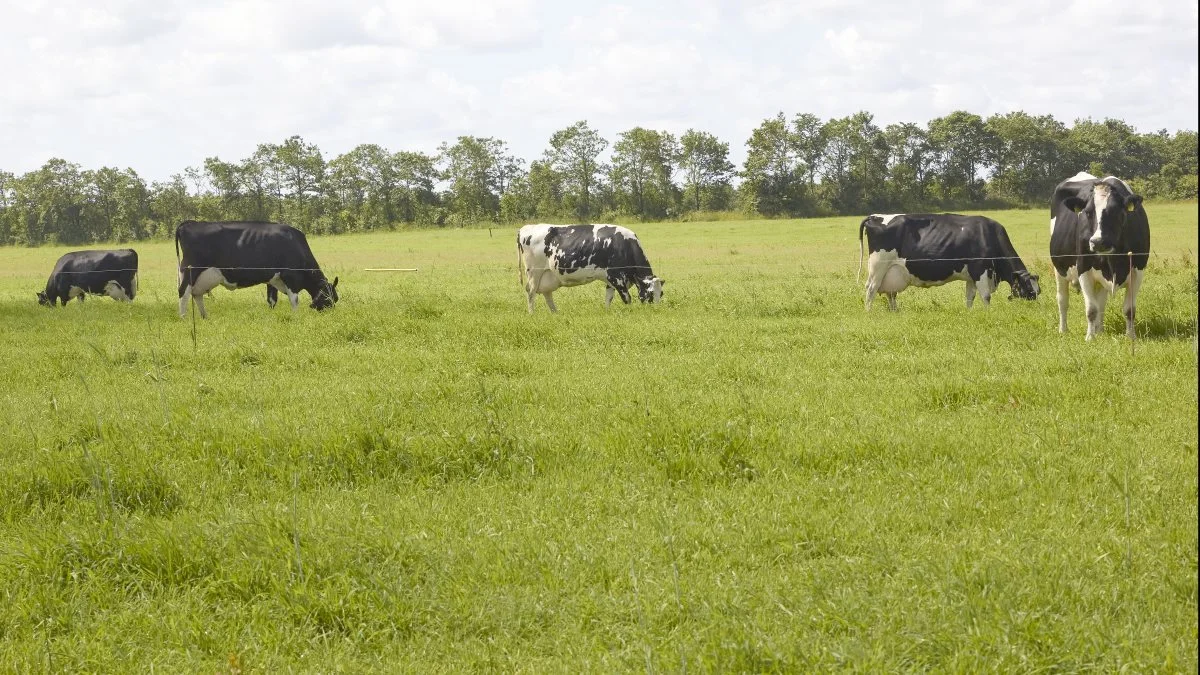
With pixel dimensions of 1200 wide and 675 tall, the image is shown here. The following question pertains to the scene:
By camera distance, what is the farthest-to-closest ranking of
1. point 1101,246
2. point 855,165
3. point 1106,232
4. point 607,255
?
point 855,165 → point 607,255 → point 1106,232 → point 1101,246

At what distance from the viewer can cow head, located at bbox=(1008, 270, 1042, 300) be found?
16016mm

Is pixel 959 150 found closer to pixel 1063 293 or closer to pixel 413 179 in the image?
pixel 413 179

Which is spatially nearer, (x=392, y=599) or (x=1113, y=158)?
(x=392, y=599)

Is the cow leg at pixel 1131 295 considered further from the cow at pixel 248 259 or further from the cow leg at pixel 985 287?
the cow at pixel 248 259

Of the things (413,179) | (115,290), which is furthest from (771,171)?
(115,290)

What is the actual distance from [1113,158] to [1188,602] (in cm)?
6969

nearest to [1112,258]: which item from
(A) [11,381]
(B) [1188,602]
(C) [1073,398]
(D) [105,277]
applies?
(C) [1073,398]

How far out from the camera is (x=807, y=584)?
4414mm

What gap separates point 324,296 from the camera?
60.0 feet

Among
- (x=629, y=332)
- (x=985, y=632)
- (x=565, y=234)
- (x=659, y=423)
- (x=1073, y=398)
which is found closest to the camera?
(x=985, y=632)

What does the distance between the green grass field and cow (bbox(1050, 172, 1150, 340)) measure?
771mm

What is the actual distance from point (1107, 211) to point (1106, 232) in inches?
10.0

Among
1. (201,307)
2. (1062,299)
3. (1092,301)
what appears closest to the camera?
(1092,301)

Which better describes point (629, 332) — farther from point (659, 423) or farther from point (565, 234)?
point (565, 234)
